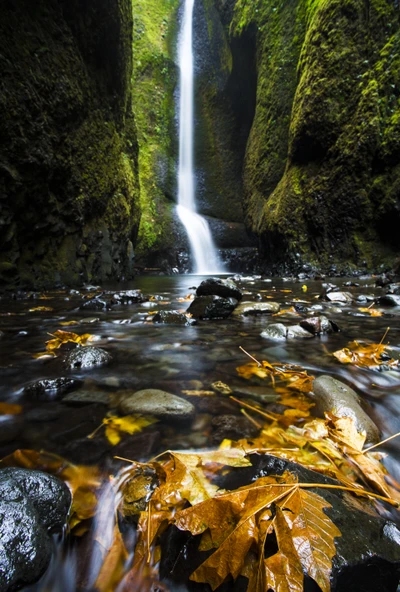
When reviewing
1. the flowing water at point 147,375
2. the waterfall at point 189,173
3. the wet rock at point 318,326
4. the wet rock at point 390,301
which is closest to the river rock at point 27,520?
the flowing water at point 147,375

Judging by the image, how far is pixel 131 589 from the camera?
28.9 inches

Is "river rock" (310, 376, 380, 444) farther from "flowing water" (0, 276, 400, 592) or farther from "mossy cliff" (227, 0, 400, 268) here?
"mossy cliff" (227, 0, 400, 268)

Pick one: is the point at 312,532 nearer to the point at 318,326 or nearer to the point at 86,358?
the point at 86,358

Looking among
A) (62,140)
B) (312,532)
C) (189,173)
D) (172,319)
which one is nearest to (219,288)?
(172,319)

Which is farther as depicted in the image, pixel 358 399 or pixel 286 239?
pixel 286 239

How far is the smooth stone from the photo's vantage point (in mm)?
1607

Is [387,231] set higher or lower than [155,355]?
higher

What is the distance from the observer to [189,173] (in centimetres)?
2234

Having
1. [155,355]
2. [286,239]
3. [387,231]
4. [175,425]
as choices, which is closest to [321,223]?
[286,239]

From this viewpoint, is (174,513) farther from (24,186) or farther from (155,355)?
(24,186)

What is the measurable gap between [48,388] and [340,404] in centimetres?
152

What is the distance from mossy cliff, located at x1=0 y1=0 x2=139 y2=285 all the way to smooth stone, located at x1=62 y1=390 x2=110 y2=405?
4.59m

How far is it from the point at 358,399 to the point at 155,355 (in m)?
1.44

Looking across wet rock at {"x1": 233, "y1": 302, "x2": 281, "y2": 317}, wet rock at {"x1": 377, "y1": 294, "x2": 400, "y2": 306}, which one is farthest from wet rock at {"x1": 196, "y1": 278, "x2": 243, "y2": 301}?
wet rock at {"x1": 377, "y1": 294, "x2": 400, "y2": 306}
